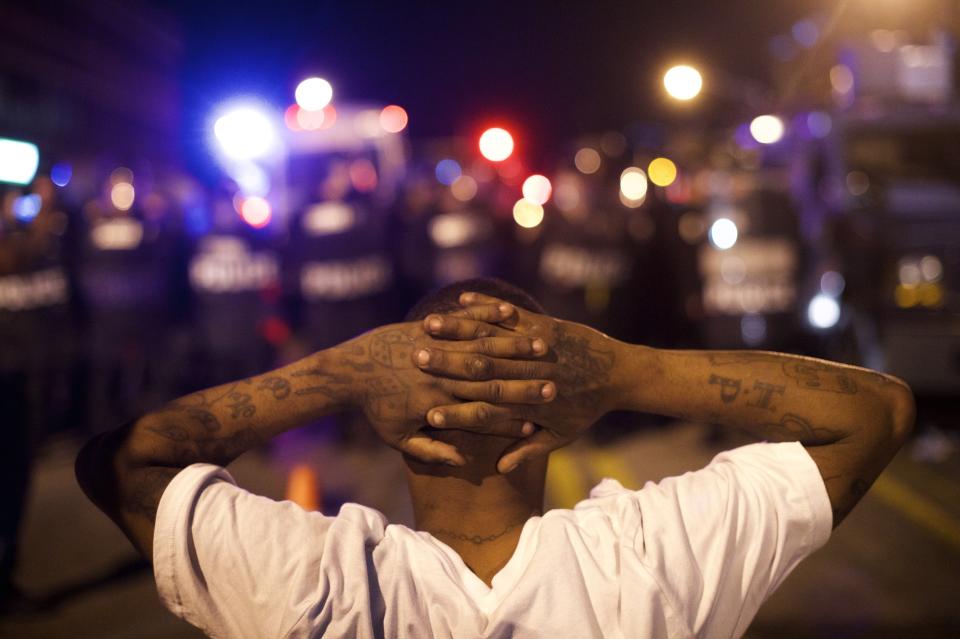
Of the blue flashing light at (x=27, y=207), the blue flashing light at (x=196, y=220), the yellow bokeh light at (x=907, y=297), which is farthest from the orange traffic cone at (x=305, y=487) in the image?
the yellow bokeh light at (x=907, y=297)

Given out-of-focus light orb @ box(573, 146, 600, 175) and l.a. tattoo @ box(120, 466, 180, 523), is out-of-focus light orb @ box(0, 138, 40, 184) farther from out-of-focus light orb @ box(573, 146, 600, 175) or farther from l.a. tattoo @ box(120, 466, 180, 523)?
l.a. tattoo @ box(120, 466, 180, 523)

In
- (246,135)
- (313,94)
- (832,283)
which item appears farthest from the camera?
(313,94)

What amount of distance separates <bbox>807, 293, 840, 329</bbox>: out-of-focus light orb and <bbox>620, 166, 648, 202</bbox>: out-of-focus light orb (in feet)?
6.66

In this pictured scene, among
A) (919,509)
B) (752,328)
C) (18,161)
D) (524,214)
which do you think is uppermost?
(18,161)

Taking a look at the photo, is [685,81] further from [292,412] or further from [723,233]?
[292,412]

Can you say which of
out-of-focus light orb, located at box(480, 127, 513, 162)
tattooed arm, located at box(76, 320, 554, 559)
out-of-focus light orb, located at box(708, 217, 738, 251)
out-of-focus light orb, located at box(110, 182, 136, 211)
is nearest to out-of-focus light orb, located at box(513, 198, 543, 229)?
out-of-focus light orb, located at box(708, 217, 738, 251)

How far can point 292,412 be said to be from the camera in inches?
78.4

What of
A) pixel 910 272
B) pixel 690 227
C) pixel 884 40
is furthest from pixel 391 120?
pixel 910 272

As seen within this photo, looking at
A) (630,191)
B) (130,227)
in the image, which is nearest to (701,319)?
(630,191)

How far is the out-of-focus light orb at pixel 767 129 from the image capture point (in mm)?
11086

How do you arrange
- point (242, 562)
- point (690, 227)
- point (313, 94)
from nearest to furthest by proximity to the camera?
point (242, 562)
point (690, 227)
point (313, 94)

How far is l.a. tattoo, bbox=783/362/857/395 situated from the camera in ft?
6.59

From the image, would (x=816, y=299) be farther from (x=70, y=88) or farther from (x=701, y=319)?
(x=70, y=88)

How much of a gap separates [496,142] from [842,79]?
377 inches
